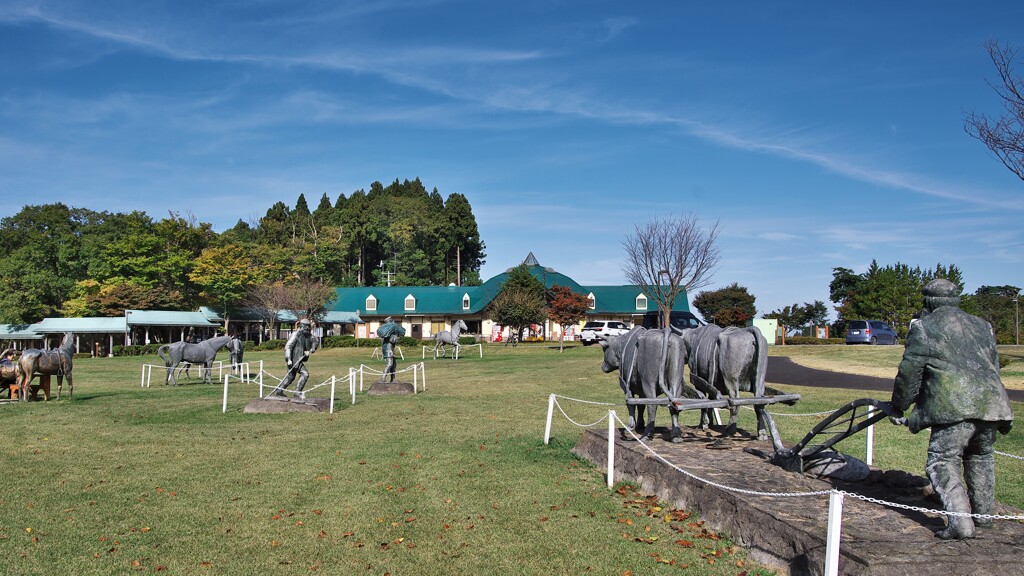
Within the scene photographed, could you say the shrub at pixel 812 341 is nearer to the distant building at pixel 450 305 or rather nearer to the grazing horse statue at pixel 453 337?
the distant building at pixel 450 305

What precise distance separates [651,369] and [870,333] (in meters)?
37.3

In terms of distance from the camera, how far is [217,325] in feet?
187

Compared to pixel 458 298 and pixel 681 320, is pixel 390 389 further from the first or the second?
pixel 458 298

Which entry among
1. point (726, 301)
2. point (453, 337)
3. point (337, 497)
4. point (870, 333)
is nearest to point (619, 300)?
point (726, 301)

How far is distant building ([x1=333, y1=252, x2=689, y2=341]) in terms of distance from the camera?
6869cm

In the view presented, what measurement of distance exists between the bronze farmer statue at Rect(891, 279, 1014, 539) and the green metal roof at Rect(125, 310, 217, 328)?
54.8 meters

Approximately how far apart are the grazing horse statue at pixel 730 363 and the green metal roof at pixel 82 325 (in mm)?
50540

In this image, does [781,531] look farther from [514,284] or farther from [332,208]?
[332,208]

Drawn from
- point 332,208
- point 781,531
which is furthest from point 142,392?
point 332,208

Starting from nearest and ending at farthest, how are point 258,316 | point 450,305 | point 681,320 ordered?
point 681,320 < point 258,316 < point 450,305

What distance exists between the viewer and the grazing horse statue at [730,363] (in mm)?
10430

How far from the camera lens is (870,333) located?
42.8m

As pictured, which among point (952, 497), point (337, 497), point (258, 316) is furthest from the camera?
point (258, 316)

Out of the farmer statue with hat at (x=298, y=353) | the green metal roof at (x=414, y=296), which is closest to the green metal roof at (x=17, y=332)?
the green metal roof at (x=414, y=296)
